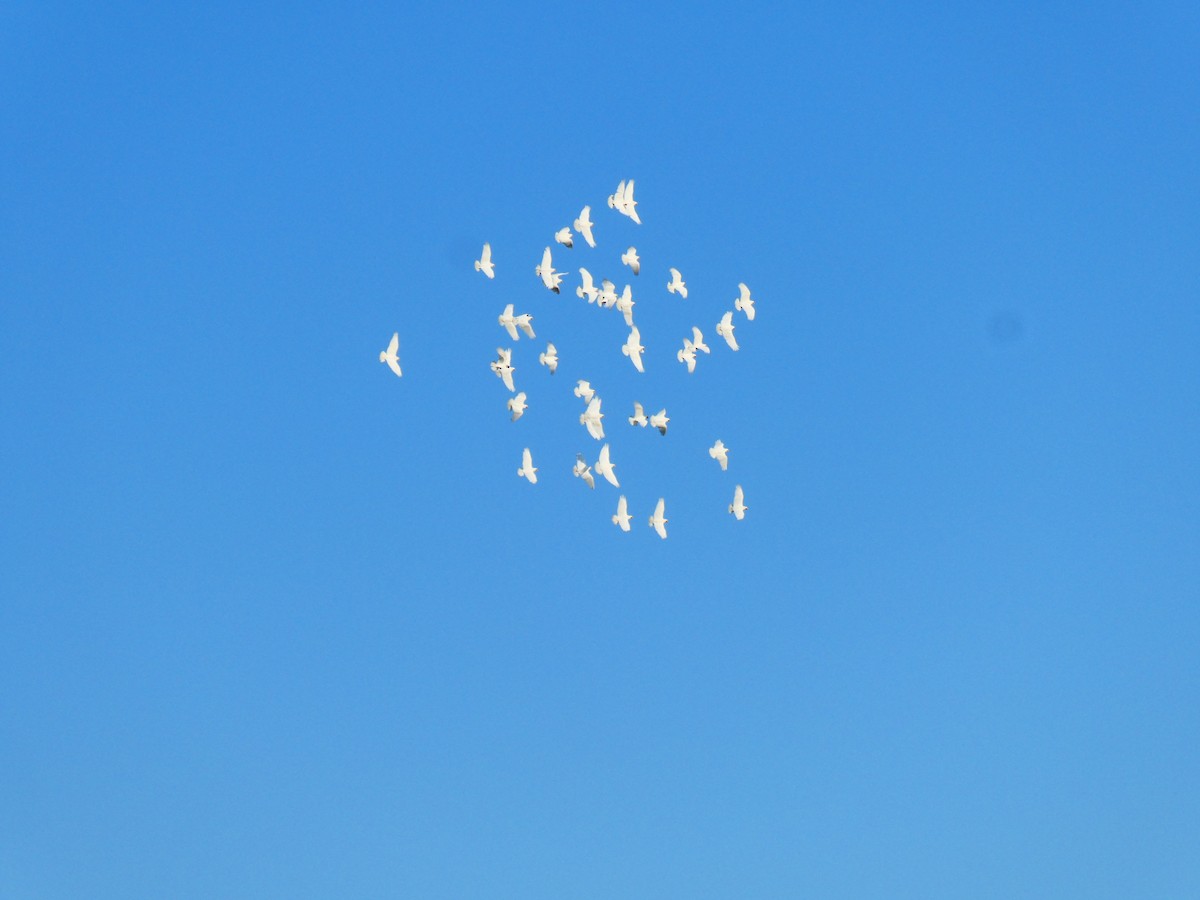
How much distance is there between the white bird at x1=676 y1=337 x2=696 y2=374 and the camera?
49281 mm

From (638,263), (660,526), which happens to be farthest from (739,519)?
(638,263)

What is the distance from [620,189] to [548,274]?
240cm

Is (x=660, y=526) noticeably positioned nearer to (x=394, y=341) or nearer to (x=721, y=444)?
(x=721, y=444)

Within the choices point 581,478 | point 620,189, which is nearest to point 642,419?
point 581,478

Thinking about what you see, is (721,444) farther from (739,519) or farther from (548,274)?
(548,274)

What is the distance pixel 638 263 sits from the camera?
48906mm

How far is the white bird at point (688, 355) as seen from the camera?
162 feet

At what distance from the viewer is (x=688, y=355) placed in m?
49.5

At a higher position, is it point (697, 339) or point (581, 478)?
point (697, 339)

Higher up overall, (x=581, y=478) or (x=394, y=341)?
(x=394, y=341)

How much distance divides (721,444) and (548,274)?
5.30 m

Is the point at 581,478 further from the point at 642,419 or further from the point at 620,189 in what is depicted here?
the point at 620,189

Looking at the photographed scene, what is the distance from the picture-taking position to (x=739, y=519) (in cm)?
4841

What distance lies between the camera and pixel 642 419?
1879 inches
